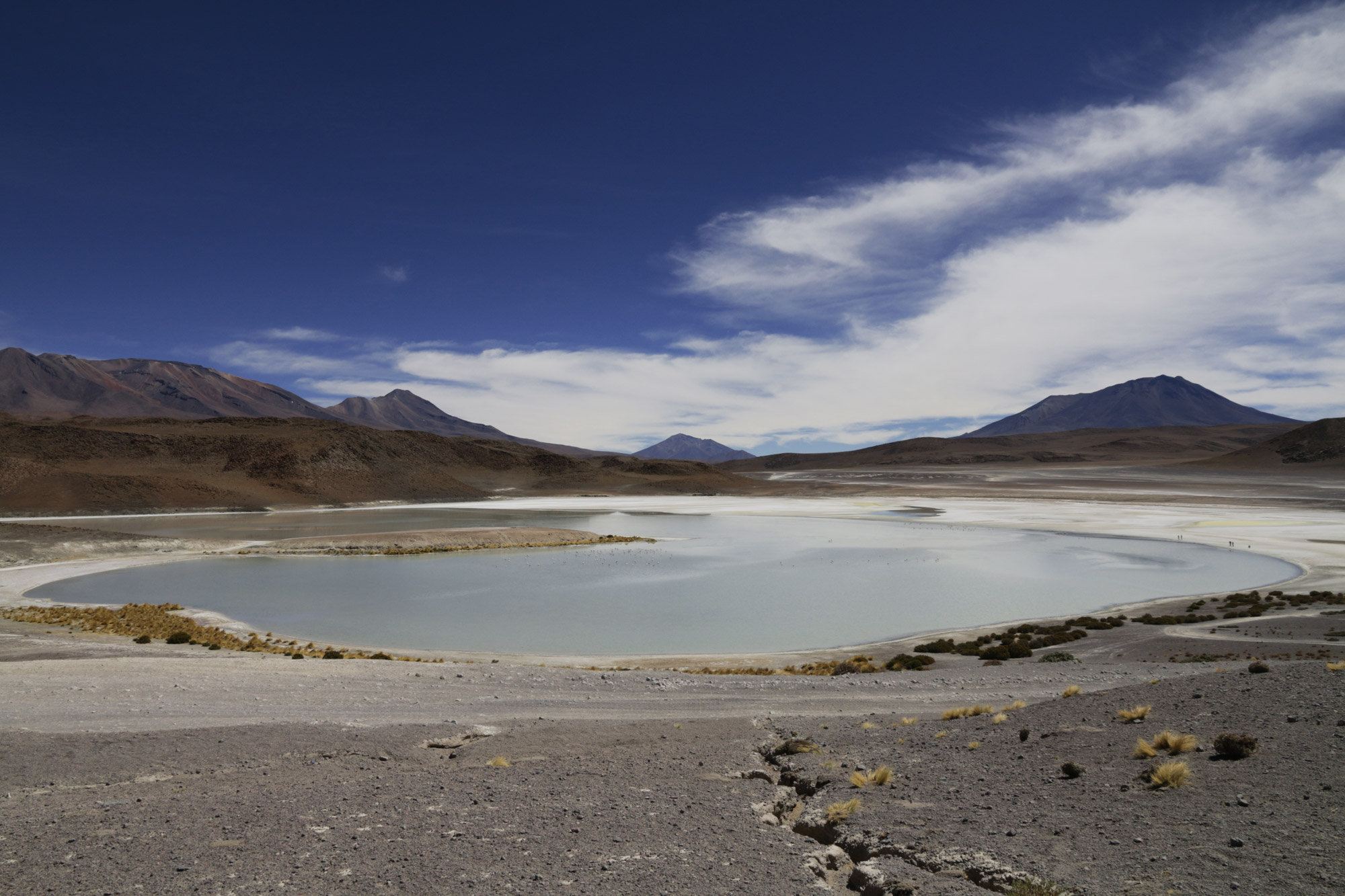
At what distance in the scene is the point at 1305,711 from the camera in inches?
249

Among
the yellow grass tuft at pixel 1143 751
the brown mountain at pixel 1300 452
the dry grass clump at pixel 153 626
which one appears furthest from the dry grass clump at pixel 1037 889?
the brown mountain at pixel 1300 452

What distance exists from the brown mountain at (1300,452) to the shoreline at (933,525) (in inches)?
2666

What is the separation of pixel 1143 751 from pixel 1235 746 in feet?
2.09

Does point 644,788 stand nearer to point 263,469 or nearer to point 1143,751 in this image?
point 1143,751

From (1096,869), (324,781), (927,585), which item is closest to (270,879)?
(324,781)

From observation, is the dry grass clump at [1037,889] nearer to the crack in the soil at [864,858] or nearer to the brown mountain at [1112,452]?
the crack in the soil at [864,858]

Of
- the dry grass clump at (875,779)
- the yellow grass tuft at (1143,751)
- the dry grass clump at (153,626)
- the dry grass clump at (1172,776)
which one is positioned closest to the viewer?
the dry grass clump at (1172,776)

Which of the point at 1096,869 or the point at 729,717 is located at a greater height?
the point at 1096,869

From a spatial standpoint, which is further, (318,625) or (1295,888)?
(318,625)

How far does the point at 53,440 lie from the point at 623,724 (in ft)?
317

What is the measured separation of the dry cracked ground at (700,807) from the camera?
441 centimetres

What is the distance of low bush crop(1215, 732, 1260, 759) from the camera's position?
552 cm

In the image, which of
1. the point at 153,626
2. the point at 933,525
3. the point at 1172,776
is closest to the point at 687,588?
the point at 153,626

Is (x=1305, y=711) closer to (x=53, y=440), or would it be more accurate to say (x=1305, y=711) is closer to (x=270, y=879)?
(x=270, y=879)
